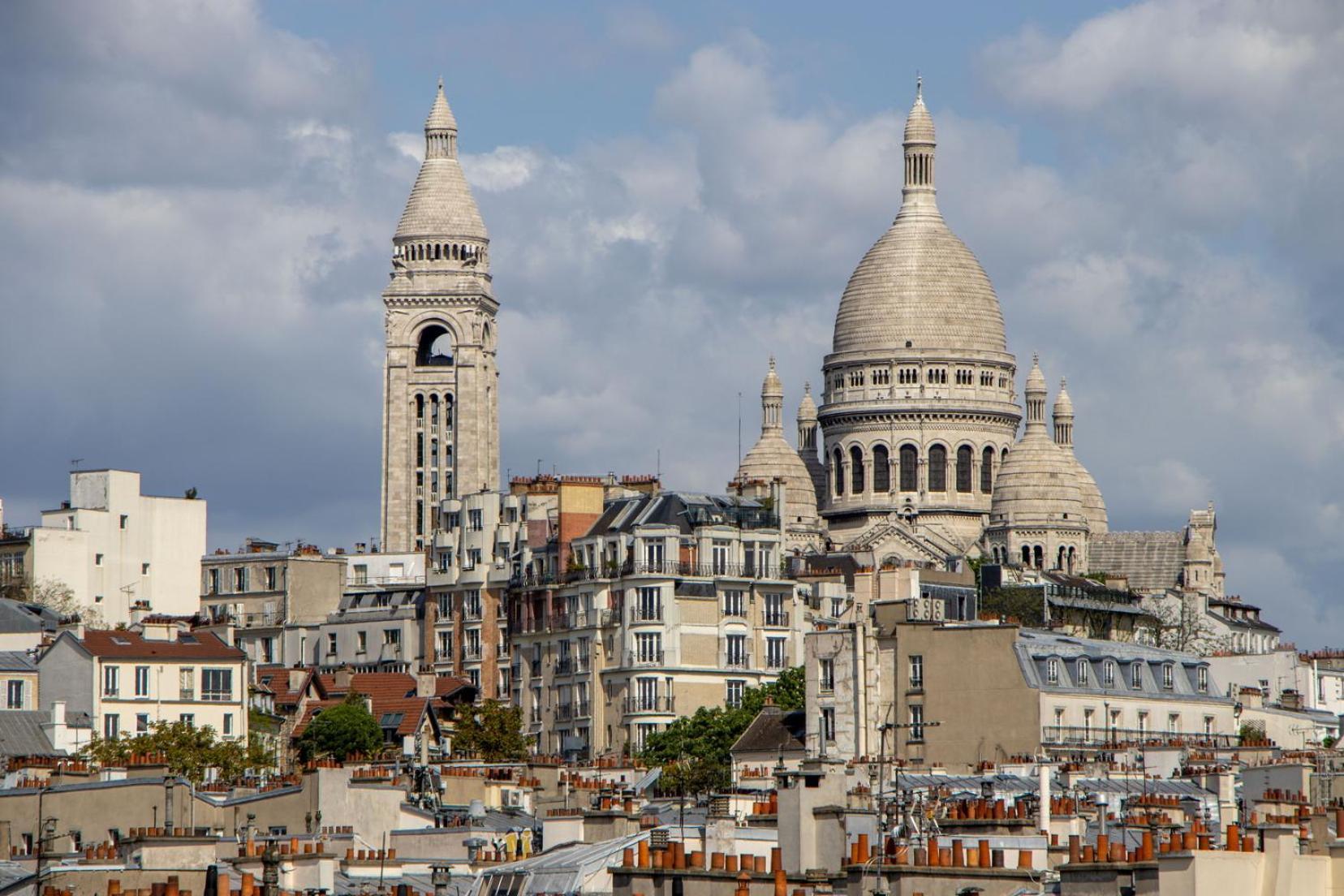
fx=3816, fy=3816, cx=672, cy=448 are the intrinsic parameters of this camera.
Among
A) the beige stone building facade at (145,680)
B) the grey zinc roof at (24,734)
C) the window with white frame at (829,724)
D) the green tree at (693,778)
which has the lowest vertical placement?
the green tree at (693,778)

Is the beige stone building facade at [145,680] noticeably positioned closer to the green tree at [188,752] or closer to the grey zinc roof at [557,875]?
the green tree at [188,752]

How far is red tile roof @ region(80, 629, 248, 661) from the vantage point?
300 ft

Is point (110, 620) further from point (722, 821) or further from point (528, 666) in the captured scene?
point (722, 821)

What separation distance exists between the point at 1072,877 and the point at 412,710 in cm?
7468

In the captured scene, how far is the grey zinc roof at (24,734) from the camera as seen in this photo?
80125 mm

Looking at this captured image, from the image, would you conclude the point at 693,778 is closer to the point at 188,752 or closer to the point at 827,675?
the point at 188,752

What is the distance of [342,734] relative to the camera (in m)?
99.4

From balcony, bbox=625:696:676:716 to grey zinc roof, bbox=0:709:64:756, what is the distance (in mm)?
32584

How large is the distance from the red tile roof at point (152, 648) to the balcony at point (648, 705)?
21.3m

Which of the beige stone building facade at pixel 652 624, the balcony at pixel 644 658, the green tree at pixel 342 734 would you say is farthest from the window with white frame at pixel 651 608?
the green tree at pixel 342 734

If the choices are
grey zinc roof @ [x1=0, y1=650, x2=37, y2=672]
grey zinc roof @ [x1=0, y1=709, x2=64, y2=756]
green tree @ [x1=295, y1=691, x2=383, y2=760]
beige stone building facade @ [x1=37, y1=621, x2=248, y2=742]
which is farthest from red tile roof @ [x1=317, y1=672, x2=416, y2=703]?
grey zinc roof @ [x1=0, y1=709, x2=64, y2=756]

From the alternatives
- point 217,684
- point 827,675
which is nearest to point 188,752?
point 217,684

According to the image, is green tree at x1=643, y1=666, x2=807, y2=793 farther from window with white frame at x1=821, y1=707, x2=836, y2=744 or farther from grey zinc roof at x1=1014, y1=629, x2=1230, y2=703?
grey zinc roof at x1=1014, y1=629, x2=1230, y2=703

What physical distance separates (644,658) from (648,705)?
202 centimetres
